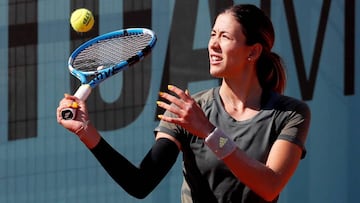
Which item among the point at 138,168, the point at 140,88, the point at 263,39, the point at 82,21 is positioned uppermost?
the point at 263,39

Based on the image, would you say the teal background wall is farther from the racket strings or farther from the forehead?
the forehead

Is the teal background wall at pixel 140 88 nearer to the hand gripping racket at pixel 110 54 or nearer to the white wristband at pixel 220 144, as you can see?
the hand gripping racket at pixel 110 54

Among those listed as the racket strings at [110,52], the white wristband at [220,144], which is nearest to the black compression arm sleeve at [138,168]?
the white wristband at [220,144]

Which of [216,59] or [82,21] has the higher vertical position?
Result: [216,59]

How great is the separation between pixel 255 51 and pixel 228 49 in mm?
103

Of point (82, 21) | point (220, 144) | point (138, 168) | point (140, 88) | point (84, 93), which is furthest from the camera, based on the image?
point (140, 88)

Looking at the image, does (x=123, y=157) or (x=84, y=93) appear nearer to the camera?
(x=123, y=157)

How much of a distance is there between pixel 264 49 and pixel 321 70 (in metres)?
2.19

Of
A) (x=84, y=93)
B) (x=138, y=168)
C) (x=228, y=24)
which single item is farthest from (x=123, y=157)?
(x=228, y=24)

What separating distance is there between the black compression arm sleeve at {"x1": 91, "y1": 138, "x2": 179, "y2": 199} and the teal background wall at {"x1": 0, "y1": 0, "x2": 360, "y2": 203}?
7.29 ft

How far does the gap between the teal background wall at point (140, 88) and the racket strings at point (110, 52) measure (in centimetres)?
180

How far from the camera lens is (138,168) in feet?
12.7

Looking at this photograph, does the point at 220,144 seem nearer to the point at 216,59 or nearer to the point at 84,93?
the point at 216,59

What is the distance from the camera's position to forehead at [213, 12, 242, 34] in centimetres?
393
